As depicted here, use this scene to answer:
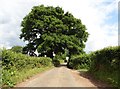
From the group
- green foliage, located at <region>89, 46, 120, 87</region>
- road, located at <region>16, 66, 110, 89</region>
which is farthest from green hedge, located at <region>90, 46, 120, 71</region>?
road, located at <region>16, 66, 110, 89</region>

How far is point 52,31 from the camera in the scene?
6138cm

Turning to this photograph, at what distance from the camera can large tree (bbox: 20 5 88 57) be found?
59594 mm

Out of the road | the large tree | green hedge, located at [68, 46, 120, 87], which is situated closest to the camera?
the road

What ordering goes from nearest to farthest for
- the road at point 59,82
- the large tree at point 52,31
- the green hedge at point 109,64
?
1. the road at point 59,82
2. the green hedge at point 109,64
3. the large tree at point 52,31

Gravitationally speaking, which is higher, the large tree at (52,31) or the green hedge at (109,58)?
the large tree at (52,31)

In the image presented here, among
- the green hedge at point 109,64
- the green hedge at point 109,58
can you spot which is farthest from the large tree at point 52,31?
the green hedge at point 109,58

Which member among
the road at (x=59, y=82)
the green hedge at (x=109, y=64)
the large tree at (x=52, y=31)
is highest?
the large tree at (x=52, y=31)

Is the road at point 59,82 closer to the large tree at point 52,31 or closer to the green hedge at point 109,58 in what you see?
the green hedge at point 109,58

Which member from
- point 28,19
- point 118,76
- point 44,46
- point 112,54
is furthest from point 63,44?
point 118,76

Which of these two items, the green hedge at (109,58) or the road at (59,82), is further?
the green hedge at (109,58)

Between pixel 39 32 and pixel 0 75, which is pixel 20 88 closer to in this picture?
pixel 0 75

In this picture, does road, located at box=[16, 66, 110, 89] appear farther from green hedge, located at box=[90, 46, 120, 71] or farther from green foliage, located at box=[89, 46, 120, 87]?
green hedge, located at box=[90, 46, 120, 71]

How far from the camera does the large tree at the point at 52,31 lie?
5959cm

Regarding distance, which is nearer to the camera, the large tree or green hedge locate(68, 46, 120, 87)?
green hedge locate(68, 46, 120, 87)
